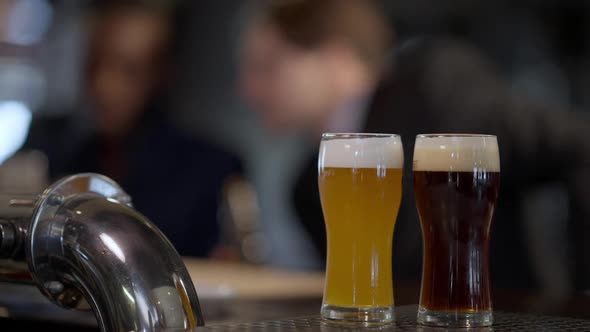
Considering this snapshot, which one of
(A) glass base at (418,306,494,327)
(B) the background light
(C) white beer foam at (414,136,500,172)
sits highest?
(B) the background light

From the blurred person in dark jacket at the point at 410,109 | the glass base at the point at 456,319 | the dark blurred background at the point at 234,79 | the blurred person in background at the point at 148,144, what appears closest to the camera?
the glass base at the point at 456,319

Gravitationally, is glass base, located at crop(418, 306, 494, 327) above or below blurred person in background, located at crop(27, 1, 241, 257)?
below

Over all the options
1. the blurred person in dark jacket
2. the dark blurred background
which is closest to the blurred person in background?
the dark blurred background

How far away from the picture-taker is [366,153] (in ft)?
2.80

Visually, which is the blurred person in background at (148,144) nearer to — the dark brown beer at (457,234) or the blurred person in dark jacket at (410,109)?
the blurred person in dark jacket at (410,109)

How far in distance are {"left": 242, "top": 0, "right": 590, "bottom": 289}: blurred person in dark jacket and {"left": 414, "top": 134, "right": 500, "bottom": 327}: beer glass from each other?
1.68m

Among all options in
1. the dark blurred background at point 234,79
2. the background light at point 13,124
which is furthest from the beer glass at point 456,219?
the background light at point 13,124

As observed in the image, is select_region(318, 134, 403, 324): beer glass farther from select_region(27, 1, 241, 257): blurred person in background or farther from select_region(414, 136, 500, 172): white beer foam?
select_region(27, 1, 241, 257): blurred person in background

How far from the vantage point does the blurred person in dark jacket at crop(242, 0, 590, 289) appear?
8.23ft

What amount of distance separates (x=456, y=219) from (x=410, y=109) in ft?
5.96

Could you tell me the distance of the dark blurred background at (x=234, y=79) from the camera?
3.80 metres

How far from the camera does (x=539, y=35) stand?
390 cm

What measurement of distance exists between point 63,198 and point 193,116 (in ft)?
15.2

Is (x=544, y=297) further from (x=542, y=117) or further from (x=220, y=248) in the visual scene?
(x=220, y=248)
